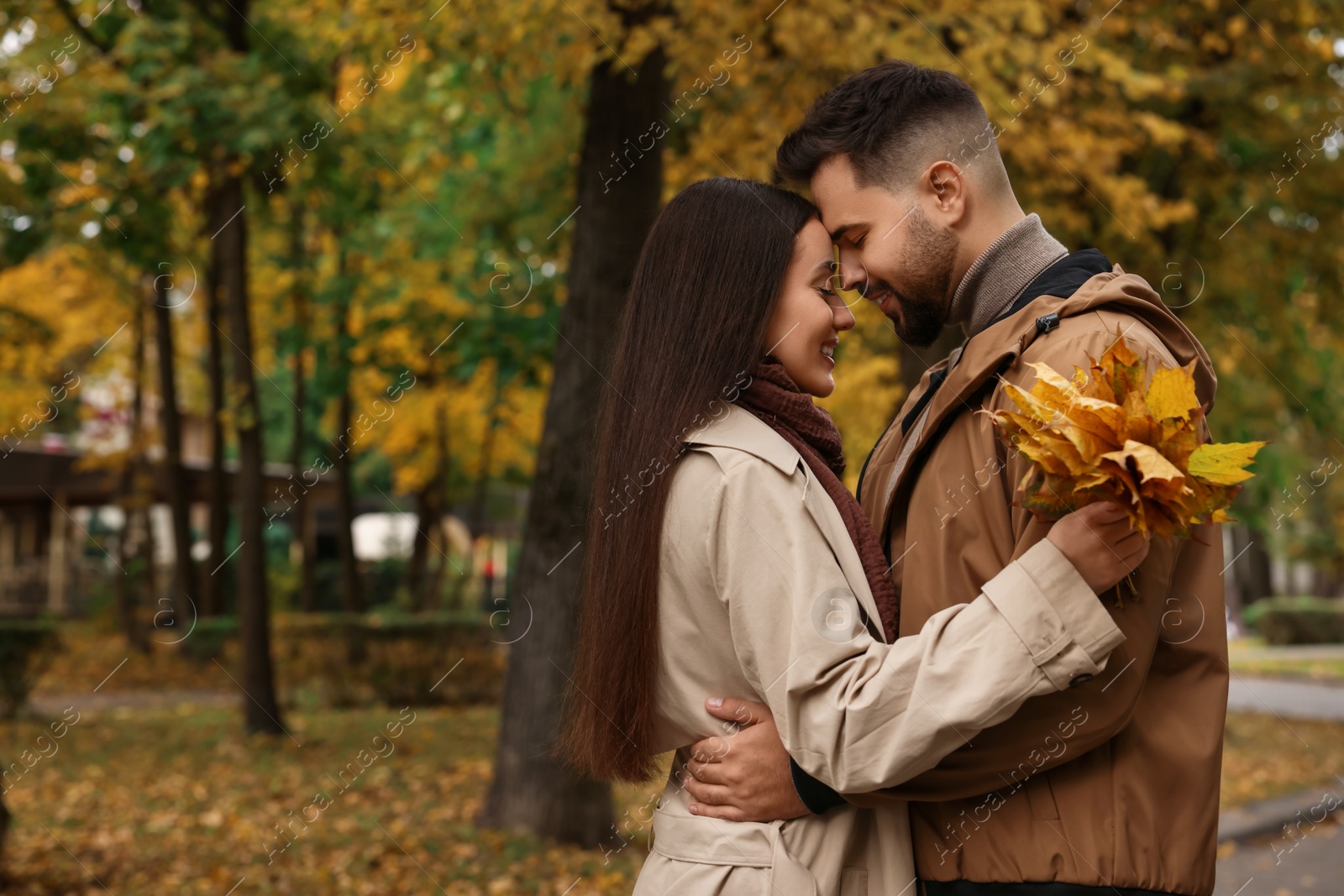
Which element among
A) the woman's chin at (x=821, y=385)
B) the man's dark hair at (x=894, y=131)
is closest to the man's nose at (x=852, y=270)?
the man's dark hair at (x=894, y=131)

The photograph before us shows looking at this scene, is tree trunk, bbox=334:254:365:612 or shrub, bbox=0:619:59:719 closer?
shrub, bbox=0:619:59:719

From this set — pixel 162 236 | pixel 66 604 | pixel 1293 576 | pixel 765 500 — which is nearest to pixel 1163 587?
pixel 765 500

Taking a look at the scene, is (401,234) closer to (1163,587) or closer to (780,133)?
(780,133)

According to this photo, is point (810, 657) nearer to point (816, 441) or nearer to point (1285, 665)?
point (816, 441)

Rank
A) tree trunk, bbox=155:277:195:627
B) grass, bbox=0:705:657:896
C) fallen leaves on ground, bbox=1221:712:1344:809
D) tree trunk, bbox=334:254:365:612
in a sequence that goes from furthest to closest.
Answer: tree trunk, bbox=155:277:195:627 → tree trunk, bbox=334:254:365:612 → fallen leaves on ground, bbox=1221:712:1344:809 → grass, bbox=0:705:657:896

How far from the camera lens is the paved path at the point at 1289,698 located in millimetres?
17781

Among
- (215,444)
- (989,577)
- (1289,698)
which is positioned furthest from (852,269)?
(1289,698)

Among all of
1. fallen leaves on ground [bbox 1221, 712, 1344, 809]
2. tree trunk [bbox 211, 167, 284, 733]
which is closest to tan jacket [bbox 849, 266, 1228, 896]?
fallen leaves on ground [bbox 1221, 712, 1344, 809]

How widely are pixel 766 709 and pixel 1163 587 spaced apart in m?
0.73

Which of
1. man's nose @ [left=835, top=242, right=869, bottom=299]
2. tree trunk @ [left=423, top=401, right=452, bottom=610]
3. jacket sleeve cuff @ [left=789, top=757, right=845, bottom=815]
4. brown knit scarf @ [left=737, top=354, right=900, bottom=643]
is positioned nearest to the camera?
jacket sleeve cuff @ [left=789, top=757, right=845, bottom=815]

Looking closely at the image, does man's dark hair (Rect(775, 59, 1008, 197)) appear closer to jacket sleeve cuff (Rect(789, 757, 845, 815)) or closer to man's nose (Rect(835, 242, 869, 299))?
man's nose (Rect(835, 242, 869, 299))

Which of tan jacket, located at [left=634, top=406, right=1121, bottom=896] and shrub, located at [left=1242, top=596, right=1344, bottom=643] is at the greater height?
tan jacket, located at [left=634, top=406, right=1121, bottom=896]

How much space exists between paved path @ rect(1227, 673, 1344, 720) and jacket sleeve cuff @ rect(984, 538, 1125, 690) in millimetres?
16513

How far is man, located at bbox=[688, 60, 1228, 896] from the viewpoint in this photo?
6.74ft
